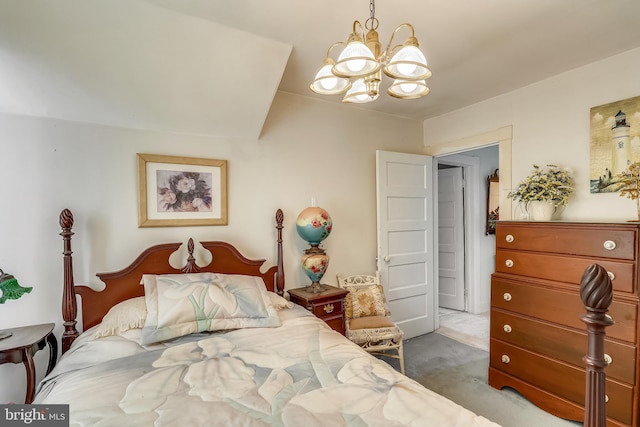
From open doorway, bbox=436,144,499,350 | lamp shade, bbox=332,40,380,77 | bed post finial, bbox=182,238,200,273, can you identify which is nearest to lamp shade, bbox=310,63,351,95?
lamp shade, bbox=332,40,380,77

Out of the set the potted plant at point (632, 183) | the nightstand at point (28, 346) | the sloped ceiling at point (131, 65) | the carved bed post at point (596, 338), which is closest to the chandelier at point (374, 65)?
the sloped ceiling at point (131, 65)

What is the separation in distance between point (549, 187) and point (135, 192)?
10.1 feet

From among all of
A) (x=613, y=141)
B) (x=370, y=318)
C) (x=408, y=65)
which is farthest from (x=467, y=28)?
(x=370, y=318)

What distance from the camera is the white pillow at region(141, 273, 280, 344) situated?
1.72 m

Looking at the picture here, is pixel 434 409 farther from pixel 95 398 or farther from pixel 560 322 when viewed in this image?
pixel 560 322

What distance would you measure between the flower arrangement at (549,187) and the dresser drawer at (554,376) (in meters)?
1.16

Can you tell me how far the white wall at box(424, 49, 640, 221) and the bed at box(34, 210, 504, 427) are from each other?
7.08 ft

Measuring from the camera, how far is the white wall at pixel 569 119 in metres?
2.23

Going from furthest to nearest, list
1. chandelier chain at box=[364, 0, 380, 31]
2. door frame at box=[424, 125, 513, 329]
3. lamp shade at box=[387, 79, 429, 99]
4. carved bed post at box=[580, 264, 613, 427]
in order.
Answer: door frame at box=[424, 125, 513, 329] → lamp shade at box=[387, 79, 429, 99] → chandelier chain at box=[364, 0, 380, 31] → carved bed post at box=[580, 264, 613, 427]

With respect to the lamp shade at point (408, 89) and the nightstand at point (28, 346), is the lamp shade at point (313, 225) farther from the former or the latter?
the nightstand at point (28, 346)

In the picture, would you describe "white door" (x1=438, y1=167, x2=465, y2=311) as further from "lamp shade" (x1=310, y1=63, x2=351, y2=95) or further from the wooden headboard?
"lamp shade" (x1=310, y1=63, x2=351, y2=95)

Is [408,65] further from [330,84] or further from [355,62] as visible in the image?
[330,84]

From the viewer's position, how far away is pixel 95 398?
1.13 m

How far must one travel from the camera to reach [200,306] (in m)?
1.81
